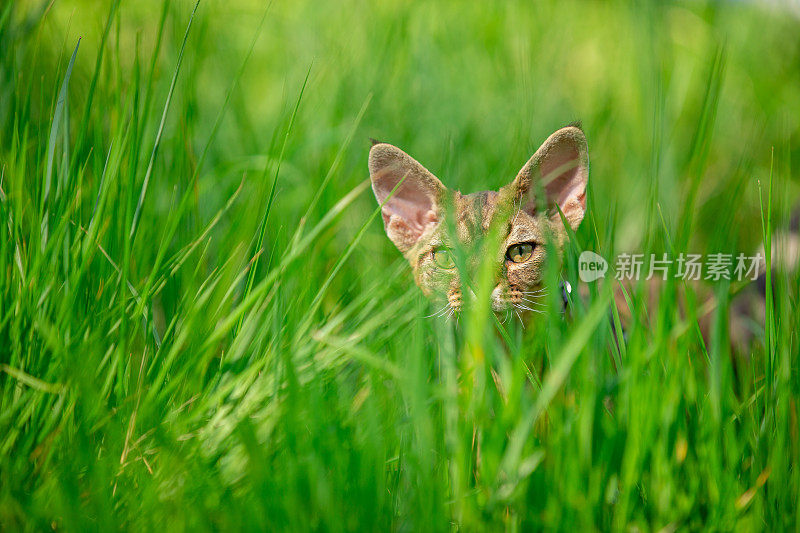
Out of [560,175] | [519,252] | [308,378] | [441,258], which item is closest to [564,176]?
[560,175]

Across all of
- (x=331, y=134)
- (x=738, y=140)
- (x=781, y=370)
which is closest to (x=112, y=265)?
(x=331, y=134)

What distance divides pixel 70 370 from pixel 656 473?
3.10ft

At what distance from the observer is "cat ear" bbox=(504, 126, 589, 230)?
1.44 meters

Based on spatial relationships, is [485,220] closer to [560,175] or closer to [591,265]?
[560,175]

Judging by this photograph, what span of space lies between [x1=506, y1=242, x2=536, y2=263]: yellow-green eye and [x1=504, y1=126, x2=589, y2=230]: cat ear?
0.10 m

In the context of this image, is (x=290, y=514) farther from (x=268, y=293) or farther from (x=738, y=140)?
(x=738, y=140)

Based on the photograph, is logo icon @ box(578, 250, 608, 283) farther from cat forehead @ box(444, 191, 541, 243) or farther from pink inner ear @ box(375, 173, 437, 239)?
pink inner ear @ box(375, 173, 437, 239)

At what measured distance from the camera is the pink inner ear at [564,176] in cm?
147

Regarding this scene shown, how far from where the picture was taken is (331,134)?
2.06 metres

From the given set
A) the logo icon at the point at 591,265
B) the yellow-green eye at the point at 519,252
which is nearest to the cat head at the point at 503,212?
the yellow-green eye at the point at 519,252

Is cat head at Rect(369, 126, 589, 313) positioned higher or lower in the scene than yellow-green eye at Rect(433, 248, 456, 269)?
higher

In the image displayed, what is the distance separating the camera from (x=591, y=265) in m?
1.27

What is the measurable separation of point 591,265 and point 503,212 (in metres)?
0.26

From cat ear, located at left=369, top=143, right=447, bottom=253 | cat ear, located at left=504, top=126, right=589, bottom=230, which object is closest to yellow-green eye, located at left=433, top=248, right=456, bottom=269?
cat ear, located at left=369, top=143, right=447, bottom=253
